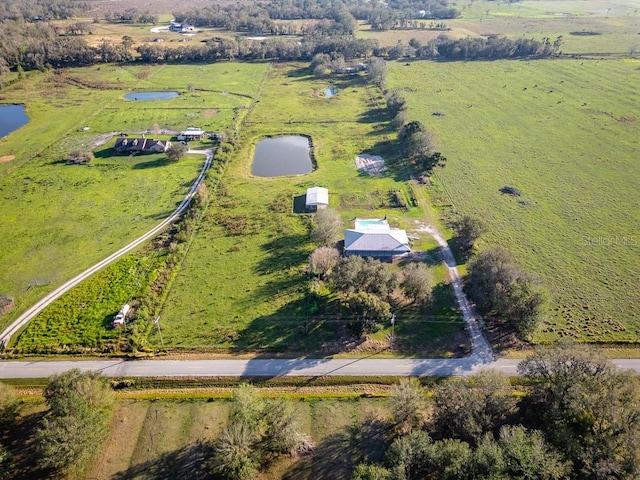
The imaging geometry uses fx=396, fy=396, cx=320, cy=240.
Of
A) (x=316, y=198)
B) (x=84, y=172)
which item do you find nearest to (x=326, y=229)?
(x=316, y=198)

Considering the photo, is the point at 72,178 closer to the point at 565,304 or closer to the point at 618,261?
the point at 565,304

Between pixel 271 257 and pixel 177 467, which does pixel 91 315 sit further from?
pixel 271 257

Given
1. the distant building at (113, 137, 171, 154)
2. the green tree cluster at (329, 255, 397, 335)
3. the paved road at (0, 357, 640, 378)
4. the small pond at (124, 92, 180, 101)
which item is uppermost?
the small pond at (124, 92, 180, 101)

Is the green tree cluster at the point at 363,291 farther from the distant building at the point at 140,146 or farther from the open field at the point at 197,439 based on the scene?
the distant building at the point at 140,146

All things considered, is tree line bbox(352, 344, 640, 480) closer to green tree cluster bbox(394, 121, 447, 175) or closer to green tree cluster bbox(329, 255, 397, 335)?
green tree cluster bbox(329, 255, 397, 335)

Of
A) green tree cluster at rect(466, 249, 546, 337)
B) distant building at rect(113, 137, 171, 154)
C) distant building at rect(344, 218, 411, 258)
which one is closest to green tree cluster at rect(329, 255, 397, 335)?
distant building at rect(344, 218, 411, 258)
